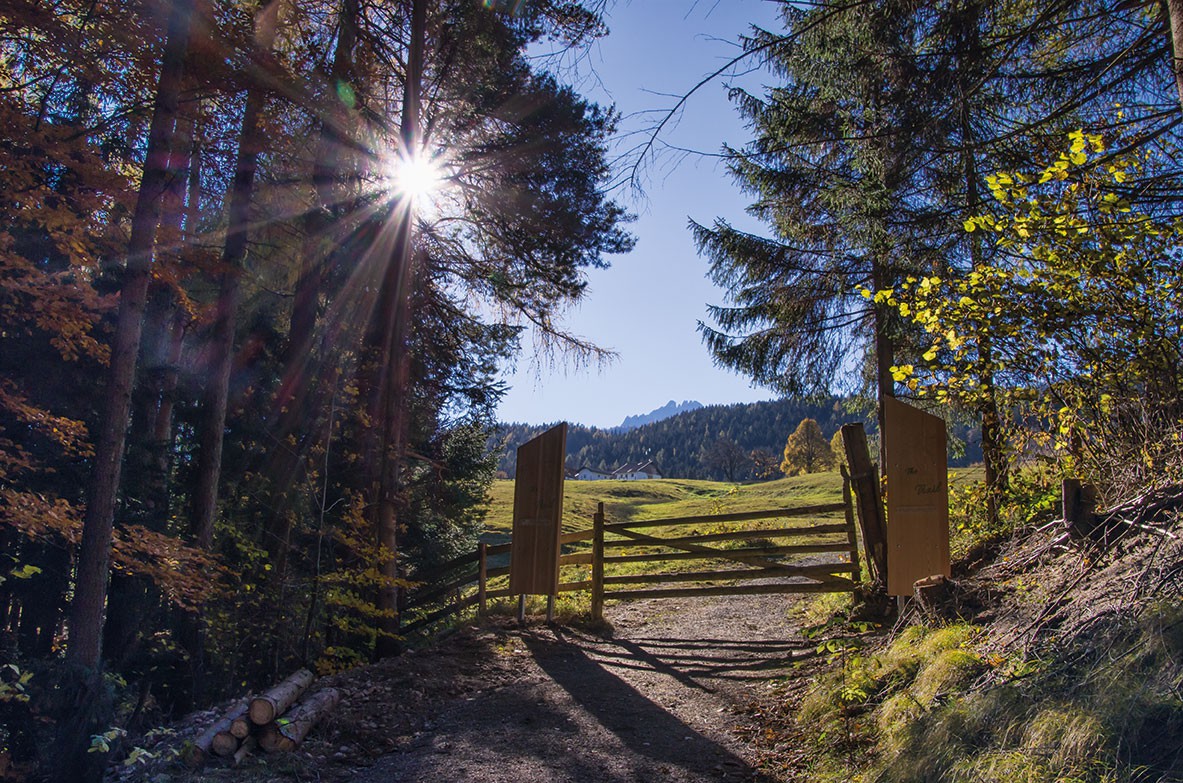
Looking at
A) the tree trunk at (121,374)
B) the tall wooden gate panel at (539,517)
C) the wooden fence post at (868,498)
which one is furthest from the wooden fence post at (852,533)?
the tree trunk at (121,374)

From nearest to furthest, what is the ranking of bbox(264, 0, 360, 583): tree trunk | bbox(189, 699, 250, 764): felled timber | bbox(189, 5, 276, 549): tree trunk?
bbox(189, 699, 250, 764): felled timber < bbox(189, 5, 276, 549): tree trunk < bbox(264, 0, 360, 583): tree trunk

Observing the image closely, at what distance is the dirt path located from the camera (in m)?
4.92

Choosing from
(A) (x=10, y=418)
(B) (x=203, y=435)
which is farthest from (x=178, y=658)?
(A) (x=10, y=418)

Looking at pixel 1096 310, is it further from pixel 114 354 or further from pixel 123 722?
pixel 123 722

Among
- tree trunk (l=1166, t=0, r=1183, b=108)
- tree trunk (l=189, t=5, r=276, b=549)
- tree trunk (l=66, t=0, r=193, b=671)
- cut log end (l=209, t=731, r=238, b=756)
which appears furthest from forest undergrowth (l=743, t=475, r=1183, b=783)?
tree trunk (l=189, t=5, r=276, b=549)

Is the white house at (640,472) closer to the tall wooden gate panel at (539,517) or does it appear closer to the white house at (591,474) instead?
the white house at (591,474)

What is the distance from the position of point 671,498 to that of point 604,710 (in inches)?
2160

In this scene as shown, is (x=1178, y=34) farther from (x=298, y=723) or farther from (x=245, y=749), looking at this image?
(x=245, y=749)

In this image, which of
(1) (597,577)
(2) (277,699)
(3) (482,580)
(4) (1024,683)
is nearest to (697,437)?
(3) (482,580)

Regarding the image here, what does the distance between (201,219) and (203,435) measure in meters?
4.72

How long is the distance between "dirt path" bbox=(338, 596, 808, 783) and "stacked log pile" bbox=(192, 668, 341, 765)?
649 millimetres

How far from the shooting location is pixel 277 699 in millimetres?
5469

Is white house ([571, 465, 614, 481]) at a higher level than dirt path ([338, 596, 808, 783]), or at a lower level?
higher

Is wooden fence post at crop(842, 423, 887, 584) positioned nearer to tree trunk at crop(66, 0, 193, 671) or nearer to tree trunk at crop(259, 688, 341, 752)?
tree trunk at crop(259, 688, 341, 752)
